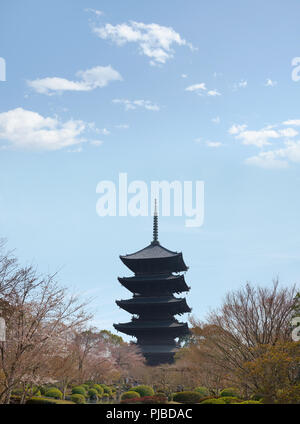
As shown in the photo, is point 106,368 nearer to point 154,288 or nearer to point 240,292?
point 154,288

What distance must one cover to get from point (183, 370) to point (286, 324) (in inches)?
682

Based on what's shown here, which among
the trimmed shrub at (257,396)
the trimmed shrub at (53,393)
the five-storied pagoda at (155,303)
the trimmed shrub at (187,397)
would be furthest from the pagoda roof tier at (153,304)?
the trimmed shrub at (257,396)

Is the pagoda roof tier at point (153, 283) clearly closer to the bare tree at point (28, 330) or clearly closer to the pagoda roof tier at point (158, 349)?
the pagoda roof tier at point (158, 349)

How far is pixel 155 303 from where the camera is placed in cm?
4706

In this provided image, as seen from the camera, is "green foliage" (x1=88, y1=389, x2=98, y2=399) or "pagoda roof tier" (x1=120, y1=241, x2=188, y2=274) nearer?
"green foliage" (x1=88, y1=389, x2=98, y2=399)

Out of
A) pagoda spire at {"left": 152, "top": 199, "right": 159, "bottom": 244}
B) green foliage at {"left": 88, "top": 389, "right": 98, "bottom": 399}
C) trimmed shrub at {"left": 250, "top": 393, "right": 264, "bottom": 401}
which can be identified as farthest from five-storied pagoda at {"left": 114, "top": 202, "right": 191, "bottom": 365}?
trimmed shrub at {"left": 250, "top": 393, "right": 264, "bottom": 401}

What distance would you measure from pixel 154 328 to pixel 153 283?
15.6 feet

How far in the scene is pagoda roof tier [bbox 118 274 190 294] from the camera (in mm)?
48688

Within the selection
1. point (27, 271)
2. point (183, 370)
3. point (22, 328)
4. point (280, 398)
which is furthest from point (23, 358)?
point (183, 370)

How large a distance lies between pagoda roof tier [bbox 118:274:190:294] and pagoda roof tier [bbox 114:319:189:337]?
11.5 feet

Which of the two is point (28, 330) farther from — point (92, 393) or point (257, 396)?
point (92, 393)

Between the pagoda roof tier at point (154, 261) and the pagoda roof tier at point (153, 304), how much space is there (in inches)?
124

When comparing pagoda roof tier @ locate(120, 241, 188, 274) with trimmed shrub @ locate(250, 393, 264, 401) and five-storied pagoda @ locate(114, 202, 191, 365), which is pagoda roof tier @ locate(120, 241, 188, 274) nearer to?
five-storied pagoda @ locate(114, 202, 191, 365)

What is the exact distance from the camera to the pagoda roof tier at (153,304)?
155 feet
